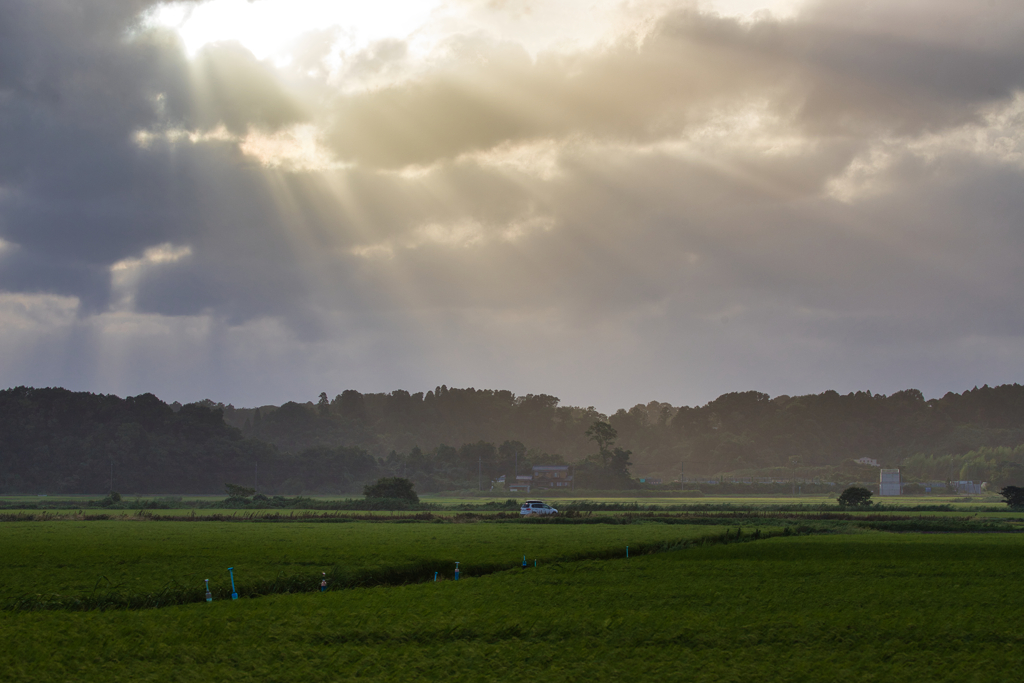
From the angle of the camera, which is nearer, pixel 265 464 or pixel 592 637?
pixel 592 637

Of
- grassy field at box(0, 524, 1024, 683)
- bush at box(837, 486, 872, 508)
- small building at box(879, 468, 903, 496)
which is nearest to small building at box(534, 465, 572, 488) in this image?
small building at box(879, 468, 903, 496)

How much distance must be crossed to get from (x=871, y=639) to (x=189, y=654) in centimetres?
1480

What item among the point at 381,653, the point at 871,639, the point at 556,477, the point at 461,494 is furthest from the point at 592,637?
the point at 556,477

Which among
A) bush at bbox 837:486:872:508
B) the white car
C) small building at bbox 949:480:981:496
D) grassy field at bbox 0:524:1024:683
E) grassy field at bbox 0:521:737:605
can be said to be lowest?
small building at bbox 949:480:981:496

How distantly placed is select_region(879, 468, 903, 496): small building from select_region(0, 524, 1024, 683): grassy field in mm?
161633

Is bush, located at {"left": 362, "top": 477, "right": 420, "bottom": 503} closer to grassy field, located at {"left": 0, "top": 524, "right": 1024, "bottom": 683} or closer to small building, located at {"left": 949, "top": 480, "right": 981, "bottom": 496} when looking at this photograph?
grassy field, located at {"left": 0, "top": 524, "right": 1024, "bottom": 683}

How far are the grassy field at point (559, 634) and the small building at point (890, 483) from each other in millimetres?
161633

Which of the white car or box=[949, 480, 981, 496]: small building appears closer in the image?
the white car

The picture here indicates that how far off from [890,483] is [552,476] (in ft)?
236

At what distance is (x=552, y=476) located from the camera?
191m

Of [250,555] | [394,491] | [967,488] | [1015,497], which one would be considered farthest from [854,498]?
[967,488]

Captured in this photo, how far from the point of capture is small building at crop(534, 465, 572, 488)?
620ft

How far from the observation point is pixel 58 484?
565 feet

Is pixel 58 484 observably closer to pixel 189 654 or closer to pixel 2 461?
pixel 2 461
